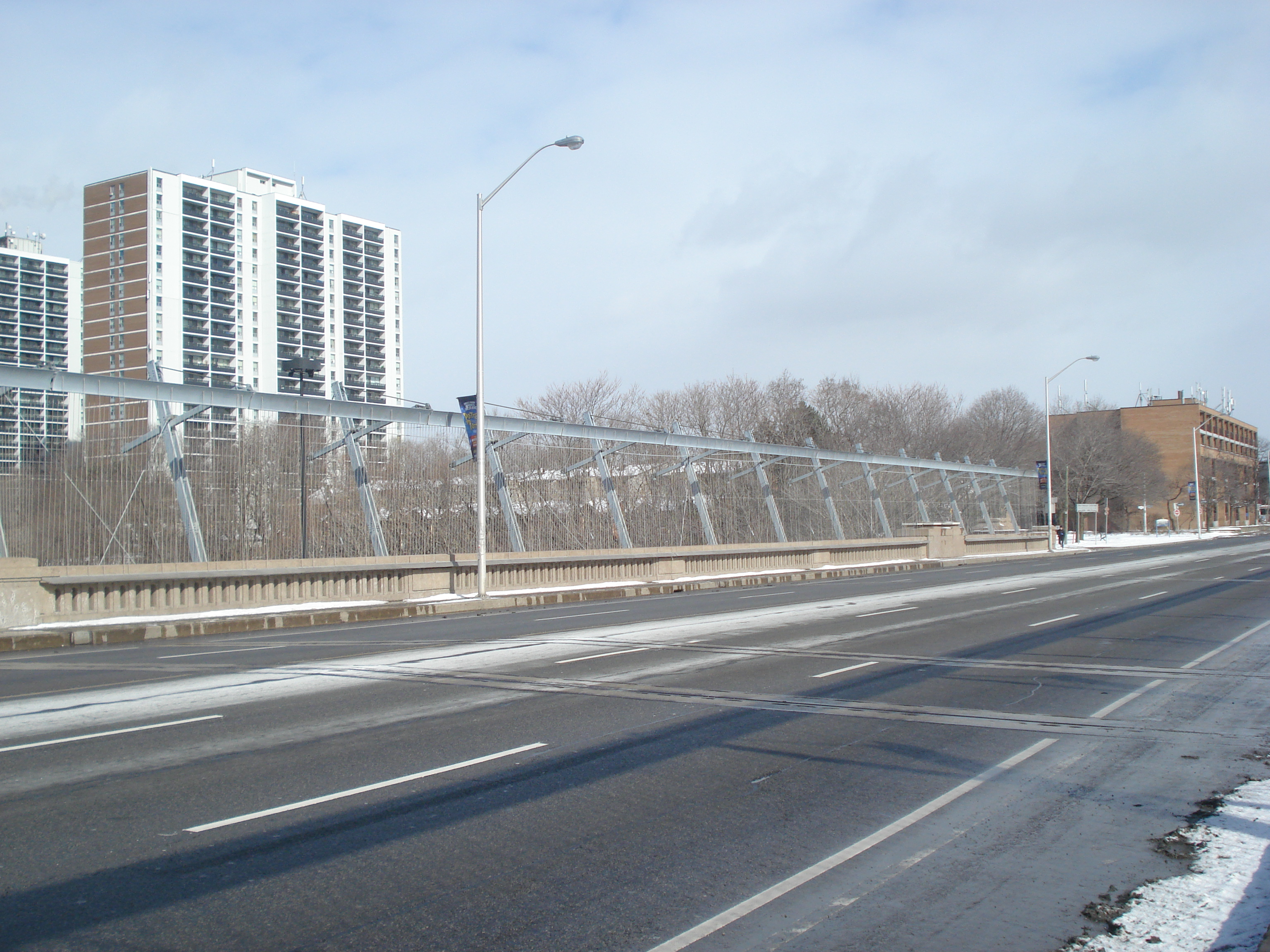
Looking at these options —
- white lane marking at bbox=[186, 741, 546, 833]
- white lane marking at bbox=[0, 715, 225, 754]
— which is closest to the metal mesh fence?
white lane marking at bbox=[0, 715, 225, 754]

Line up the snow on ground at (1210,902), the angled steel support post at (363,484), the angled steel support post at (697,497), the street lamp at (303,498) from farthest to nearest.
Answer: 1. the angled steel support post at (697,497)
2. the angled steel support post at (363,484)
3. the street lamp at (303,498)
4. the snow on ground at (1210,902)

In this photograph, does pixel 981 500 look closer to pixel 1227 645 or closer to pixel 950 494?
pixel 950 494

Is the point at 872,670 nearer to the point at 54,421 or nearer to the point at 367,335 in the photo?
the point at 54,421

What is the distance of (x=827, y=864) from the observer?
532 cm

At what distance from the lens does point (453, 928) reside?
446 cm

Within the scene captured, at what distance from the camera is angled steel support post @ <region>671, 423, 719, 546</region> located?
109 feet

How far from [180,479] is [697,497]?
17.7m

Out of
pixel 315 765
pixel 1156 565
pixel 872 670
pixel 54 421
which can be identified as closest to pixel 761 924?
pixel 315 765

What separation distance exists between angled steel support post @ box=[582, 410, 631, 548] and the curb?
1.89 m

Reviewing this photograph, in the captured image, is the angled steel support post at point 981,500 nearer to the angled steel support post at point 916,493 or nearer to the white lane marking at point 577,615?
the angled steel support post at point 916,493

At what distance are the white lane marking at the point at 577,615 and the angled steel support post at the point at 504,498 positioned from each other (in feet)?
17.1

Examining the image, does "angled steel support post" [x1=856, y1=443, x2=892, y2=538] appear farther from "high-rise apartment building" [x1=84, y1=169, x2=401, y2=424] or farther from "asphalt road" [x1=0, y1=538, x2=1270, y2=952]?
"high-rise apartment building" [x1=84, y1=169, x2=401, y2=424]

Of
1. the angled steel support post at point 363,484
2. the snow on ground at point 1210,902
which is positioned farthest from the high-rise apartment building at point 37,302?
the snow on ground at point 1210,902

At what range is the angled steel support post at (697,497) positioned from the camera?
33312 millimetres
